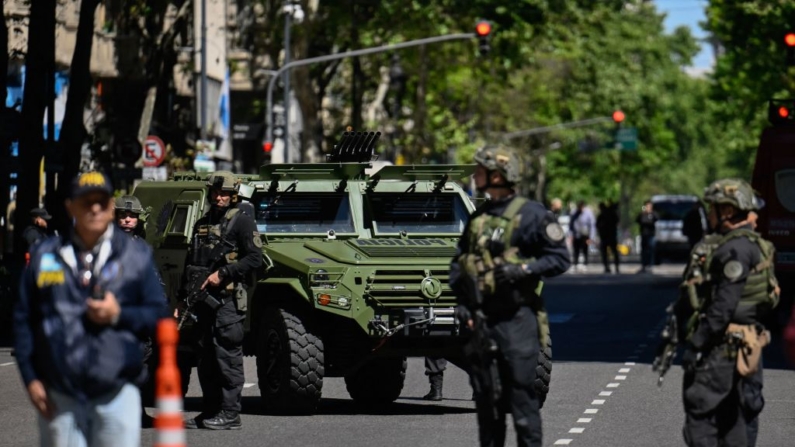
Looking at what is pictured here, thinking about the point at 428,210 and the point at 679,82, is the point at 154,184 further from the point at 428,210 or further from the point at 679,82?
the point at 679,82

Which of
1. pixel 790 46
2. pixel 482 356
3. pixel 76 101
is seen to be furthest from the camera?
pixel 790 46

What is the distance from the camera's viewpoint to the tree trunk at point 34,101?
26.8 metres

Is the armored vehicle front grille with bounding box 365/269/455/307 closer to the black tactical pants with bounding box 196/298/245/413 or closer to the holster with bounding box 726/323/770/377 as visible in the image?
the black tactical pants with bounding box 196/298/245/413

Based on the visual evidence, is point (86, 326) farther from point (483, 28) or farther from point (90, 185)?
point (483, 28)

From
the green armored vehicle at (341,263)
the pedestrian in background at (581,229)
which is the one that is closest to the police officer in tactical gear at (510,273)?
the green armored vehicle at (341,263)

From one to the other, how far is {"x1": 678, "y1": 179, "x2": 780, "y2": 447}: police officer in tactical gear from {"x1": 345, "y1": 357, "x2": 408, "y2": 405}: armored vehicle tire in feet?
20.9

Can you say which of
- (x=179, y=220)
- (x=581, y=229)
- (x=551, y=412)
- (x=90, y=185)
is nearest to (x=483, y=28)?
(x=581, y=229)

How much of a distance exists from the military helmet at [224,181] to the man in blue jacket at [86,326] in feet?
18.3

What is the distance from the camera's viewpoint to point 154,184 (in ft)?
54.4

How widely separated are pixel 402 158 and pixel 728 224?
1782 inches

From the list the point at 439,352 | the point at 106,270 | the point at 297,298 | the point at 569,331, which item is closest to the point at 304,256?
the point at 297,298

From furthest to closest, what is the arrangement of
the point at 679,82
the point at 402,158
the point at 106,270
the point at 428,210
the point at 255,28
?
the point at 679,82
the point at 402,158
the point at 255,28
the point at 428,210
the point at 106,270

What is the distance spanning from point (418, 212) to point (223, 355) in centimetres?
305

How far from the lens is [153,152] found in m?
36.6
